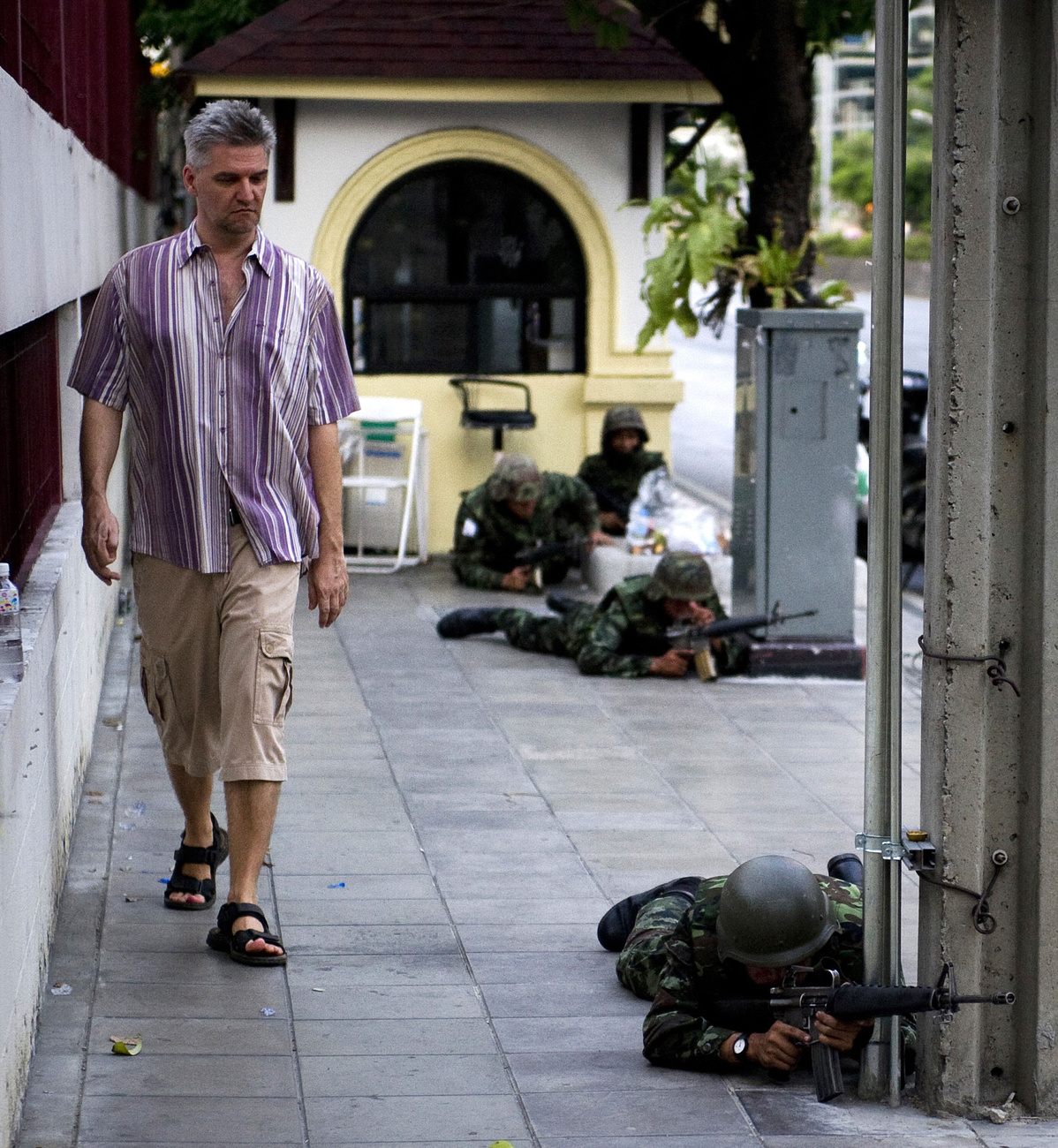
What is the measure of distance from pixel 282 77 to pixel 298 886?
27.1 ft

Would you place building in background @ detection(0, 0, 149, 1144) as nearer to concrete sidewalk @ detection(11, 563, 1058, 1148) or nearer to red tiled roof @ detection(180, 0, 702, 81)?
concrete sidewalk @ detection(11, 563, 1058, 1148)

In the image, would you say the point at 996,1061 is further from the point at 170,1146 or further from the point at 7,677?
the point at 7,677

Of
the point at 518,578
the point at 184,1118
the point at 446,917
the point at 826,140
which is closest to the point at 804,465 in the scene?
the point at 518,578

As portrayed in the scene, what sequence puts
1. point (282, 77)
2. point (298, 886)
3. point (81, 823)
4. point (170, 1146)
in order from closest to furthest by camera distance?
point (170, 1146)
point (298, 886)
point (81, 823)
point (282, 77)

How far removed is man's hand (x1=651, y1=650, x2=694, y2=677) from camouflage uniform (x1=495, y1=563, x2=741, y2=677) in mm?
48

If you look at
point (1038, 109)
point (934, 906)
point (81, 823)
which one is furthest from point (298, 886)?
point (1038, 109)

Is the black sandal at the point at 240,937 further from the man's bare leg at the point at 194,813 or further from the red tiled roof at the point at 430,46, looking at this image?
the red tiled roof at the point at 430,46

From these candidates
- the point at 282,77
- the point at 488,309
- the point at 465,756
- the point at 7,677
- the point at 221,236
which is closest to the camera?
the point at 7,677

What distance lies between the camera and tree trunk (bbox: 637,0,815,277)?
1162 centimetres

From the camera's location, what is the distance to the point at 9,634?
14.9 ft

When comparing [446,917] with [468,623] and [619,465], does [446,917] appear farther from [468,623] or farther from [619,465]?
[619,465]

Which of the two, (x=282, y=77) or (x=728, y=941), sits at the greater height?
(x=282, y=77)

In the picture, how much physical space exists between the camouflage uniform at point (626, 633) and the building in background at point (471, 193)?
3.99 m

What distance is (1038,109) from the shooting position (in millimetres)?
4125
